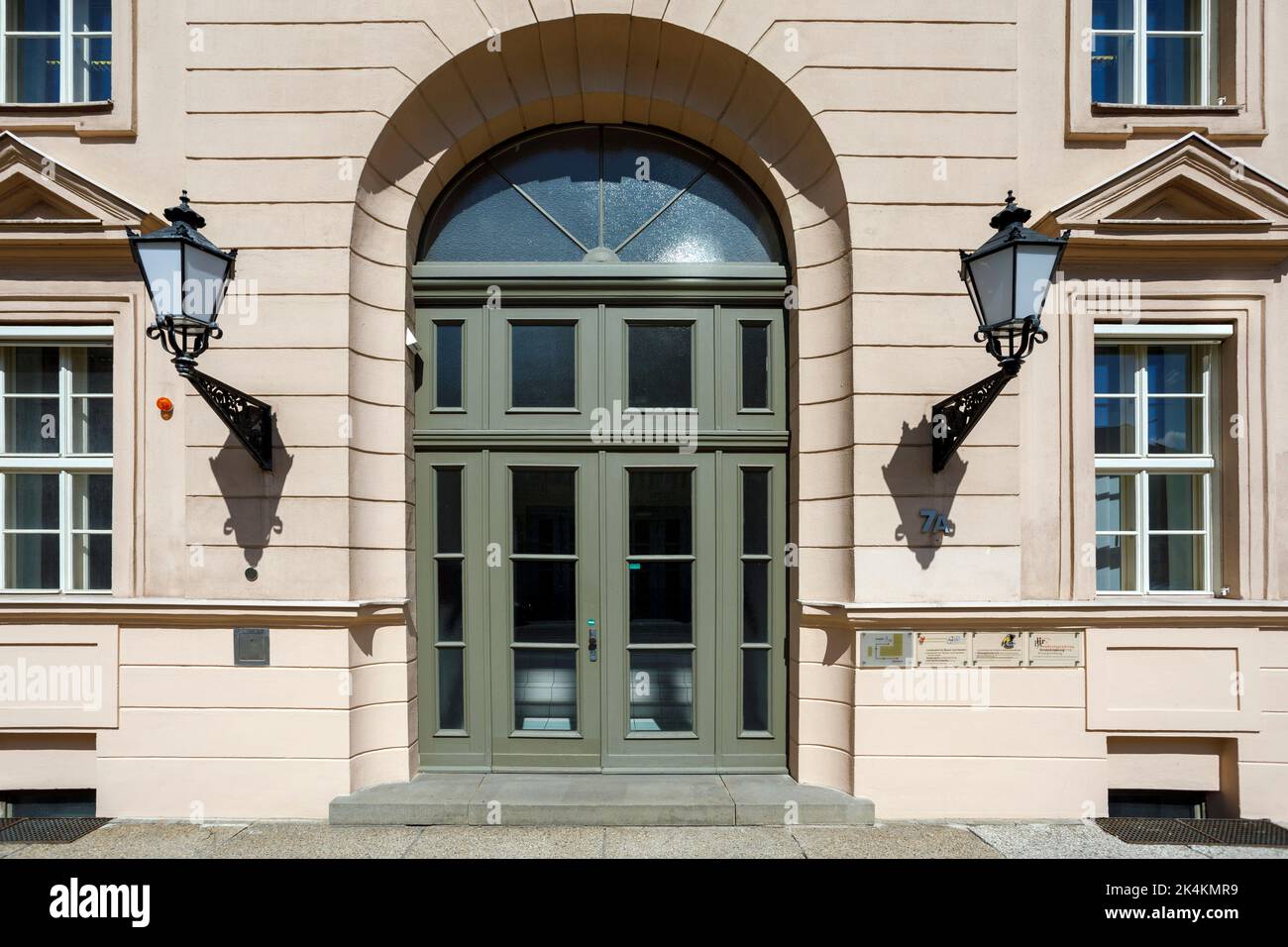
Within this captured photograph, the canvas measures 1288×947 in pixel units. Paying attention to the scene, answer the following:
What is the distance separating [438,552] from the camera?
585 centimetres

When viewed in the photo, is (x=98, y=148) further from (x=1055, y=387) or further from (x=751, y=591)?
(x=1055, y=387)

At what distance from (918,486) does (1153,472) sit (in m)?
1.92

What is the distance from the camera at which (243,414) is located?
16.8 ft

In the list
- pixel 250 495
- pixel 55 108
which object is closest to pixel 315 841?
pixel 250 495

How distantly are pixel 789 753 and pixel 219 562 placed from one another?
15.0 ft

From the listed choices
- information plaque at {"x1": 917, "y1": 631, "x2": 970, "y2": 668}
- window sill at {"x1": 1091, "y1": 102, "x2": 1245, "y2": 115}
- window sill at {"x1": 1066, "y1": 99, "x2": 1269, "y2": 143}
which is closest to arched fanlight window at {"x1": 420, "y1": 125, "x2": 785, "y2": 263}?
window sill at {"x1": 1066, "y1": 99, "x2": 1269, "y2": 143}

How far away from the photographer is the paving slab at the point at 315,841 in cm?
477

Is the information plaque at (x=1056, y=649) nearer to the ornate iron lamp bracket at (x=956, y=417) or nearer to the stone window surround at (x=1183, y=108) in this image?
the ornate iron lamp bracket at (x=956, y=417)

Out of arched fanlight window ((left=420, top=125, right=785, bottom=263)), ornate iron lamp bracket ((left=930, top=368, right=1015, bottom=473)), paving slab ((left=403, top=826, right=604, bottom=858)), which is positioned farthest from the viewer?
arched fanlight window ((left=420, top=125, right=785, bottom=263))

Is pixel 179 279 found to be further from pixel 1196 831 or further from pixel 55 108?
pixel 1196 831

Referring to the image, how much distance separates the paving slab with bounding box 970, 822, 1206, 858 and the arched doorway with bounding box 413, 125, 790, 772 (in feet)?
5.30

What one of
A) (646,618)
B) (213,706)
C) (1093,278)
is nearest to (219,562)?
(213,706)

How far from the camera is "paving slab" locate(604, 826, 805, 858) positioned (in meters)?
4.75

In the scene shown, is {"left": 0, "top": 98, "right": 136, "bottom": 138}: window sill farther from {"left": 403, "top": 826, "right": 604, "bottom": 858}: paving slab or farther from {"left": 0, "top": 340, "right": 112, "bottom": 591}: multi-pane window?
{"left": 403, "top": 826, "right": 604, "bottom": 858}: paving slab
